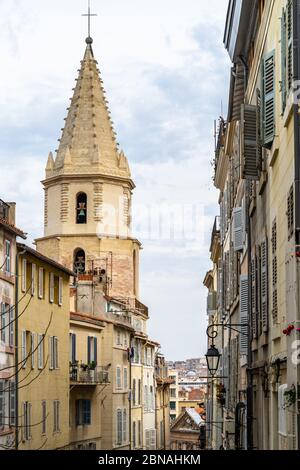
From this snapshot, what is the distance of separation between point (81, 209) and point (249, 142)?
73465mm

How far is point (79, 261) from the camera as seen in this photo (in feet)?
297

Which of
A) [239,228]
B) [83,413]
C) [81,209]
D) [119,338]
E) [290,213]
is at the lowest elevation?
[83,413]

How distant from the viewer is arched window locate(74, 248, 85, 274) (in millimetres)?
89650

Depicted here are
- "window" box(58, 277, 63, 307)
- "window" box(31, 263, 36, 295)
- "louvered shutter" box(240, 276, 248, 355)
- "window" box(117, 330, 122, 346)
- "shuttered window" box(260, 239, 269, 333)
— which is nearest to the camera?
"shuttered window" box(260, 239, 269, 333)

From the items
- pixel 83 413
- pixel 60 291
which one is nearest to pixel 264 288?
pixel 60 291

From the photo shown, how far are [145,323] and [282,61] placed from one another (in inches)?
3016

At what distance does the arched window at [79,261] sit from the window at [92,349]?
85.4 ft

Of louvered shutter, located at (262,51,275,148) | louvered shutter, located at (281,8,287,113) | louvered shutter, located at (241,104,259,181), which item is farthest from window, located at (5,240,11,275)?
louvered shutter, located at (281,8,287,113)

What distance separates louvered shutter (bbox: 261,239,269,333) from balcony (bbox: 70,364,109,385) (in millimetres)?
36861

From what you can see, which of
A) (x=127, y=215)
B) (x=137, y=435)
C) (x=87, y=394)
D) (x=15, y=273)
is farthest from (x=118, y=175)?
(x=15, y=273)

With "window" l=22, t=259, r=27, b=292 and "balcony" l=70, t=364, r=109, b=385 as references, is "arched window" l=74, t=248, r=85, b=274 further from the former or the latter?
"window" l=22, t=259, r=27, b=292

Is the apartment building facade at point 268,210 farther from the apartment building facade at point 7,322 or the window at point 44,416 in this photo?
the window at point 44,416

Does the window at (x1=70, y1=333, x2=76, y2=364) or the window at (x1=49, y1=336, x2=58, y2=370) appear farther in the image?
the window at (x1=70, y1=333, x2=76, y2=364)

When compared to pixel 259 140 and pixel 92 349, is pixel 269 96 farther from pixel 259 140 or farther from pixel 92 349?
pixel 92 349
